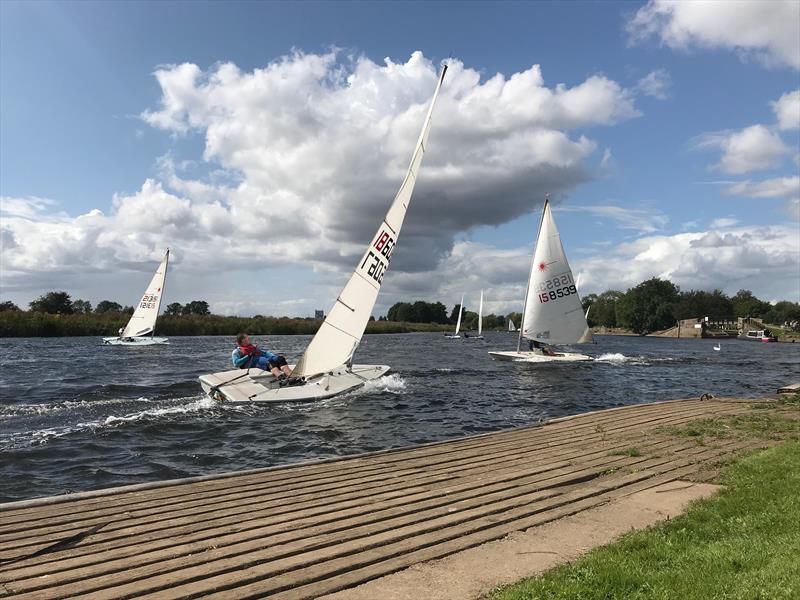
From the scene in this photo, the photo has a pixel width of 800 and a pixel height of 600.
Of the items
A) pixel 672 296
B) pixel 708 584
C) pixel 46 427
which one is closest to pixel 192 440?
pixel 46 427

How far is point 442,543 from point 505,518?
0.99m

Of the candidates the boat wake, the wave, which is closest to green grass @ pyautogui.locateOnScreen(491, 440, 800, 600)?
the boat wake

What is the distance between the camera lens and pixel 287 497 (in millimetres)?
7027

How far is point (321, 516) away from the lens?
6203 mm

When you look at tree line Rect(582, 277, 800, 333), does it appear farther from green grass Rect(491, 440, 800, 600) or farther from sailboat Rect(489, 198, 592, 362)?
green grass Rect(491, 440, 800, 600)

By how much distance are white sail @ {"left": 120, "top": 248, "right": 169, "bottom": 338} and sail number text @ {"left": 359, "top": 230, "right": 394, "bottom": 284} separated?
38987 mm

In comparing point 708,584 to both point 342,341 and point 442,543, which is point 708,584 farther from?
point 342,341

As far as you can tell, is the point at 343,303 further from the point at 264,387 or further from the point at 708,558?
the point at 708,558

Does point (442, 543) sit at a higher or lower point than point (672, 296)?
lower

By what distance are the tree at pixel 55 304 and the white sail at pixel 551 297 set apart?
10172 centimetres

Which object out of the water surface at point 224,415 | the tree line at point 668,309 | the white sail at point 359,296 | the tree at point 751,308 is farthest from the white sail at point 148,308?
the tree at point 751,308

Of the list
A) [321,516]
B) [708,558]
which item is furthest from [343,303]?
[708,558]

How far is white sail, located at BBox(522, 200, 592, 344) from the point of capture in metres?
37.2

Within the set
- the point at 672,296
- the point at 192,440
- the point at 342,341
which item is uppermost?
the point at 672,296
